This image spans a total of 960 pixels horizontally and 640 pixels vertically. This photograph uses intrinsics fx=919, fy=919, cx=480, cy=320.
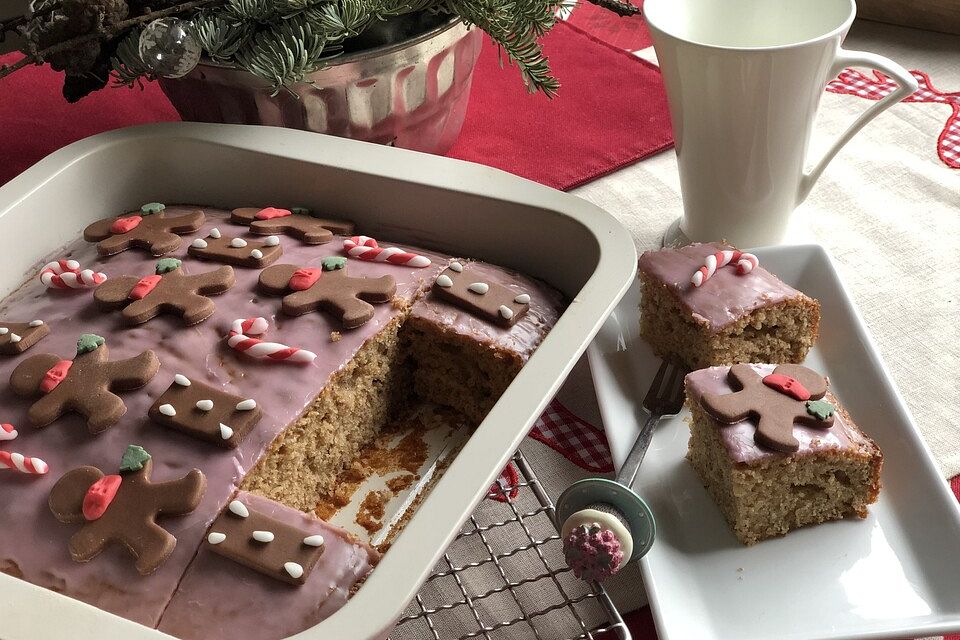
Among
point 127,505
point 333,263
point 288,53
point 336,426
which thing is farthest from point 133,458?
point 288,53

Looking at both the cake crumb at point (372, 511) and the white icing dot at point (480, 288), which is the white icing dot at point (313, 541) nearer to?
the cake crumb at point (372, 511)

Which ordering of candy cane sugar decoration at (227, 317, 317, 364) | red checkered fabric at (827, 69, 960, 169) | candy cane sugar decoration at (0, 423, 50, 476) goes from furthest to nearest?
red checkered fabric at (827, 69, 960, 169), candy cane sugar decoration at (227, 317, 317, 364), candy cane sugar decoration at (0, 423, 50, 476)

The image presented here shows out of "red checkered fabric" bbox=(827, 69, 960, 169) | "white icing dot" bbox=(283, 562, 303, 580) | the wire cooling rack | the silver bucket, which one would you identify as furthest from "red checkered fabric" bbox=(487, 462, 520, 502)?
"red checkered fabric" bbox=(827, 69, 960, 169)

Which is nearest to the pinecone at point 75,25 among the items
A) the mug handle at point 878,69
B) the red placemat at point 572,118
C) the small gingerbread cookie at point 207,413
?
the small gingerbread cookie at point 207,413

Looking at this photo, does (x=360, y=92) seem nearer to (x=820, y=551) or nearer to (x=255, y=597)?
(x=255, y=597)

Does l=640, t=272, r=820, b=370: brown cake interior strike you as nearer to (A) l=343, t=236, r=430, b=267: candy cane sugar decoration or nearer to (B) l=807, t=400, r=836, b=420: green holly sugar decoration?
(B) l=807, t=400, r=836, b=420: green holly sugar decoration

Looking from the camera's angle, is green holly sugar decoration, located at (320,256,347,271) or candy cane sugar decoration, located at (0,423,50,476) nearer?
candy cane sugar decoration, located at (0,423,50,476)
